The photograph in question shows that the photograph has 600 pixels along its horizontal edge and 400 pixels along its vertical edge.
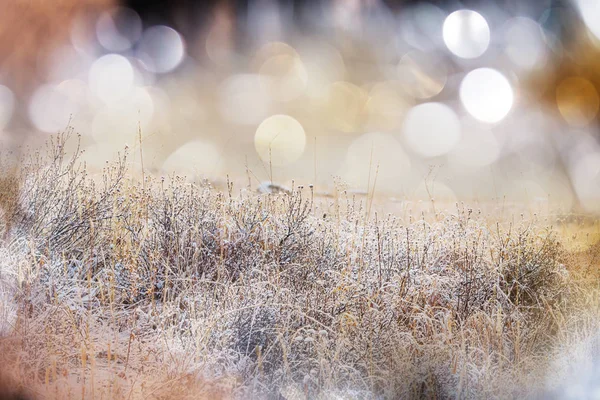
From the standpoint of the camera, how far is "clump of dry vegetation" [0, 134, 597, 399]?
8.38 ft

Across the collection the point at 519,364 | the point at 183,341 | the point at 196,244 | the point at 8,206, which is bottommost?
the point at 519,364

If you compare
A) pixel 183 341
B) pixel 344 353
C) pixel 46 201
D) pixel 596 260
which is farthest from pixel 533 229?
pixel 46 201

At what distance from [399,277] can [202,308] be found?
56.2 inches

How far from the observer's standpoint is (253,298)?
3209 mm

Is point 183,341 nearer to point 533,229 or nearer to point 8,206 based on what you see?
point 8,206

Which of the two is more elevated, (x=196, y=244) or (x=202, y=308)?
(x=196, y=244)

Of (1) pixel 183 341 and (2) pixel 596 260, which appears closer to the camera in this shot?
(1) pixel 183 341

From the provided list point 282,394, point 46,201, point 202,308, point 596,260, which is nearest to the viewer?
point 282,394

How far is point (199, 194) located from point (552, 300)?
3.22 meters

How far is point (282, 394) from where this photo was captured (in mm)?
2453

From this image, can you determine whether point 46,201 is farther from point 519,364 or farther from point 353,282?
point 519,364

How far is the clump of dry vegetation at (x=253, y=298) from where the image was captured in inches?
101

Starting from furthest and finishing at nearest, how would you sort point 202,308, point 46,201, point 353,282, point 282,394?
point 46,201 → point 353,282 → point 202,308 → point 282,394

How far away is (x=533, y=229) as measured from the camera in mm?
4449
